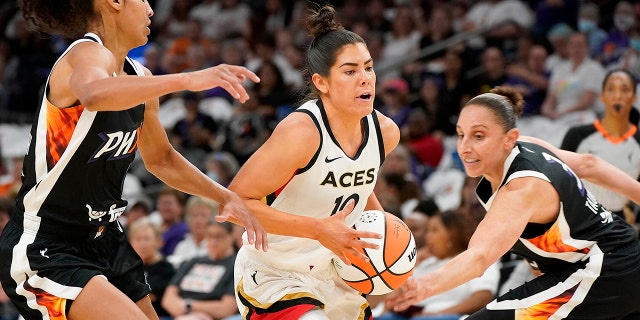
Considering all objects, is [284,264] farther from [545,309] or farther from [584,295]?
[584,295]

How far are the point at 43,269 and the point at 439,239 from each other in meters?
4.07

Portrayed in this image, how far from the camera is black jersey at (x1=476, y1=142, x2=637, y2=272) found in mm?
4582

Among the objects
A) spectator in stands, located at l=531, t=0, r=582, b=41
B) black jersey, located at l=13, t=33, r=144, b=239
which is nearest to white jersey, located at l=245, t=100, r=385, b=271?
black jersey, located at l=13, t=33, r=144, b=239

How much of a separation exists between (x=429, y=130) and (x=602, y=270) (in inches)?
237

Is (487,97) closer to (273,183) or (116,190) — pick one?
(273,183)

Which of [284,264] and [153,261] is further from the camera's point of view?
[153,261]

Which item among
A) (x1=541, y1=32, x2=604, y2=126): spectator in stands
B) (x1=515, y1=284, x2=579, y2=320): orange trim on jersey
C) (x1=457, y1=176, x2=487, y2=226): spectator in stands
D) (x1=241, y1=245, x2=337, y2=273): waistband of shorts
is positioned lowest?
(x1=241, y1=245, x2=337, y2=273): waistband of shorts

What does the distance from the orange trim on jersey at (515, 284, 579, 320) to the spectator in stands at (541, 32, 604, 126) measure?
→ 5.05 meters

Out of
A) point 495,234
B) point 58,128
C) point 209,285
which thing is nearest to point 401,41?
point 209,285

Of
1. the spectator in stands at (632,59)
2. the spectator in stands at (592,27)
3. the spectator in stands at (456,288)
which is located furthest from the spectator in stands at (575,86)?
the spectator in stands at (456,288)

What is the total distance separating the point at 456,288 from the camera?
23.6 feet

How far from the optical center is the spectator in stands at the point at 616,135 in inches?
283

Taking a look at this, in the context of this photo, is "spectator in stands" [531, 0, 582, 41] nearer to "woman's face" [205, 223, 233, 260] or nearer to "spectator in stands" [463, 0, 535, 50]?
"spectator in stands" [463, 0, 535, 50]

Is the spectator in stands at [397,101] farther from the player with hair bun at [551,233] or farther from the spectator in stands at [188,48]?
the player with hair bun at [551,233]
